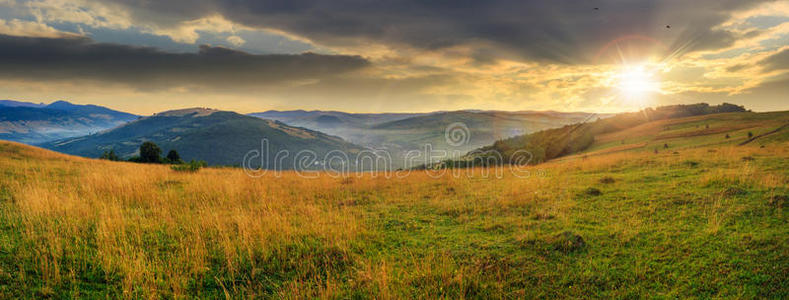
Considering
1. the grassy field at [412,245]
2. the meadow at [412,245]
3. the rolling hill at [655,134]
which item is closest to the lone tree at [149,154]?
the grassy field at [412,245]

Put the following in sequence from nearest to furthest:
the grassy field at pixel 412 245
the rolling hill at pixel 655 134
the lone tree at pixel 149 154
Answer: the grassy field at pixel 412 245
the rolling hill at pixel 655 134
the lone tree at pixel 149 154

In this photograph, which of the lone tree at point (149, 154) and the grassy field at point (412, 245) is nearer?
the grassy field at point (412, 245)

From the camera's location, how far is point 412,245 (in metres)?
6.22

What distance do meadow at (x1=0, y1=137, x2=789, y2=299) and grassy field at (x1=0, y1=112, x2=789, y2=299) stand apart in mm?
32

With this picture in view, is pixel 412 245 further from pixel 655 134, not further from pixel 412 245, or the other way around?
pixel 655 134

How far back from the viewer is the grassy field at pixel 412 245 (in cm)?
436

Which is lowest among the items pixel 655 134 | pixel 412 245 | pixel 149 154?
pixel 412 245

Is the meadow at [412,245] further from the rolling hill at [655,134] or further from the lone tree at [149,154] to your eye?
the lone tree at [149,154]

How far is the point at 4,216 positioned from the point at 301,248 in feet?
23.4

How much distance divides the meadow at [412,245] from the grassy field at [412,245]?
0.10 ft

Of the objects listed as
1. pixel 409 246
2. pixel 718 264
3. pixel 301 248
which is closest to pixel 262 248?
pixel 301 248

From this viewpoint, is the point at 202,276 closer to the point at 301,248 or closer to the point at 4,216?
the point at 301,248

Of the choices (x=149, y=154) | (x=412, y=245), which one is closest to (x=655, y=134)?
(x=412, y=245)

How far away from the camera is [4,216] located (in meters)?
6.83
